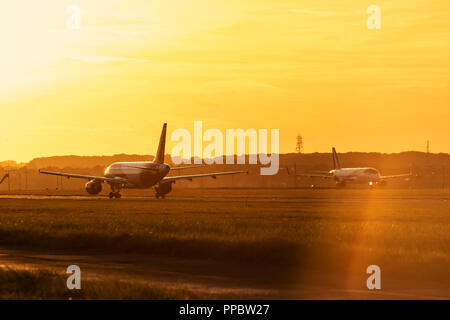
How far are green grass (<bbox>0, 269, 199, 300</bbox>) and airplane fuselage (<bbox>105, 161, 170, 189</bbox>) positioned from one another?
72.5 m

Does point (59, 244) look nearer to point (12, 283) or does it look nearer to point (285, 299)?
point (12, 283)

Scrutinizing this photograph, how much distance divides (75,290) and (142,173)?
248ft

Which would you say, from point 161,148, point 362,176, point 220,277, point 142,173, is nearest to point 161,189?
point 142,173

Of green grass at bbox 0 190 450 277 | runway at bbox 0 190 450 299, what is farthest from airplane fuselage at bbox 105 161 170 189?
runway at bbox 0 190 450 299

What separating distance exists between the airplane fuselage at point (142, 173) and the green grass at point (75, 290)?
72.5 m

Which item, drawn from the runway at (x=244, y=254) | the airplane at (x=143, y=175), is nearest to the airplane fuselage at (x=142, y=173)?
the airplane at (x=143, y=175)

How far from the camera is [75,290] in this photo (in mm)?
22828

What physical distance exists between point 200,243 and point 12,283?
12.2m

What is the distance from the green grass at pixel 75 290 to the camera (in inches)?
859

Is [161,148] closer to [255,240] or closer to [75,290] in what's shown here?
[255,240]

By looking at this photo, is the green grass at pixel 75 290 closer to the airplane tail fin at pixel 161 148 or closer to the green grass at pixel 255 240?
the green grass at pixel 255 240

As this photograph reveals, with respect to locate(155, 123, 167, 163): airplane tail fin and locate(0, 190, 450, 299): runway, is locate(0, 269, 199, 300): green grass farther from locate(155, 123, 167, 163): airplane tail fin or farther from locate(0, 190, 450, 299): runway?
locate(155, 123, 167, 163): airplane tail fin
